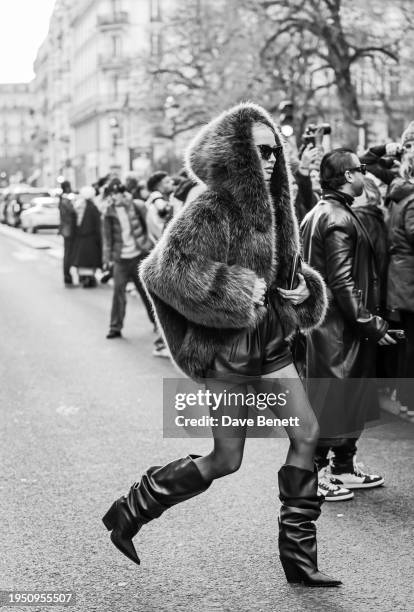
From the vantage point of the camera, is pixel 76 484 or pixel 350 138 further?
pixel 350 138

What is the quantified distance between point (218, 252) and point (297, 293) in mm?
390

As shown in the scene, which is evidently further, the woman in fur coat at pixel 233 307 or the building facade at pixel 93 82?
the building facade at pixel 93 82

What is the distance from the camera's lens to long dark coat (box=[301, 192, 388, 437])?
578cm

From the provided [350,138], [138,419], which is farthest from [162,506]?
[350,138]

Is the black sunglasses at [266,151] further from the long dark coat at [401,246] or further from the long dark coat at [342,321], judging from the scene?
the long dark coat at [401,246]

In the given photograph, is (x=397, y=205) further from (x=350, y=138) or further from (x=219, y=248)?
(x=350, y=138)

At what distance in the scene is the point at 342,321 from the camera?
5.87m

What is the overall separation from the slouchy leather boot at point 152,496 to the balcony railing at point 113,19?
88.1 metres

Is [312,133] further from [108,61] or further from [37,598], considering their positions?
[108,61]

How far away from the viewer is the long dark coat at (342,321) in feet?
19.0

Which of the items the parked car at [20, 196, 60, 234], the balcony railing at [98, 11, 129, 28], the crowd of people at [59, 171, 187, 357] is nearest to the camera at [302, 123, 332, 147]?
the crowd of people at [59, 171, 187, 357]

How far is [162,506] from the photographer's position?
14.8 feet

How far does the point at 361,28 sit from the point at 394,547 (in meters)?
25.2

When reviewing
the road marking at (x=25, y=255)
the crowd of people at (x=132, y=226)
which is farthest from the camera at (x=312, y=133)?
the road marking at (x=25, y=255)
